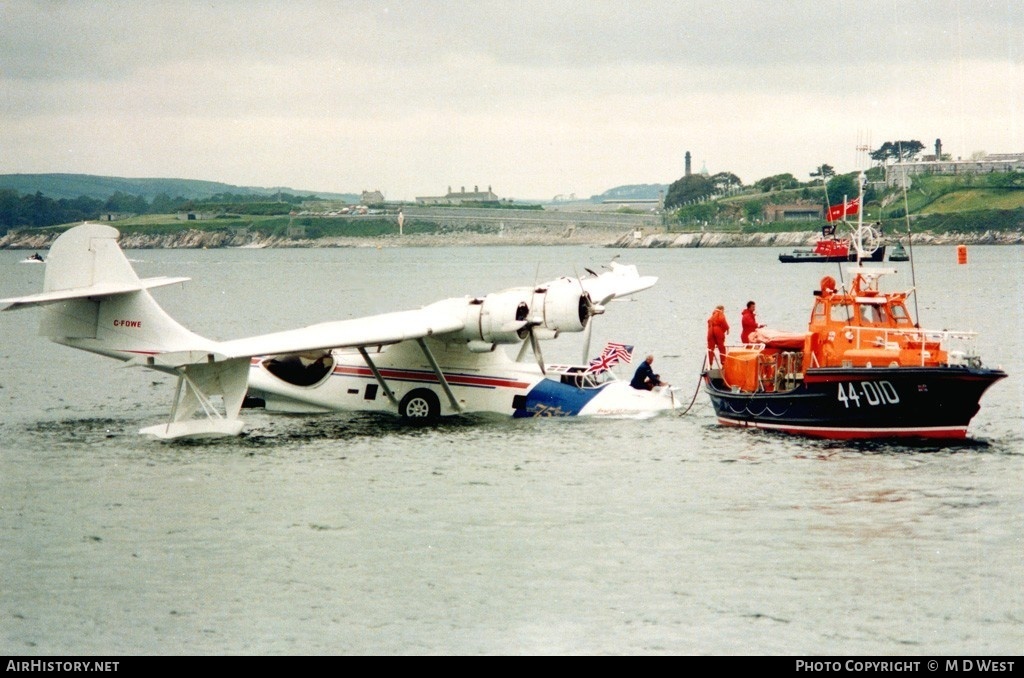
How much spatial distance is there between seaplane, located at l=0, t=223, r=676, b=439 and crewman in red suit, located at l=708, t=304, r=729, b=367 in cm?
187

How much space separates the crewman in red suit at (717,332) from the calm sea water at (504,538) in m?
1.79

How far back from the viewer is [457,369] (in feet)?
109

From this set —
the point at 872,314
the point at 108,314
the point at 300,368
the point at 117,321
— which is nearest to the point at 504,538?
the point at 872,314

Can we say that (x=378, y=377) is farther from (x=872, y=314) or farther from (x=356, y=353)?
(x=872, y=314)

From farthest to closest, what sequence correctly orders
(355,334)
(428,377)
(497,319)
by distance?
(428,377) < (497,319) < (355,334)

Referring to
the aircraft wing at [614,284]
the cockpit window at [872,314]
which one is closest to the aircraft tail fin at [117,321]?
the aircraft wing at [614,284]

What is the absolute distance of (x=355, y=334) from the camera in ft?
102

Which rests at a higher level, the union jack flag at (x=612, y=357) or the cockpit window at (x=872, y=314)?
the cockpit window at (x=872, y=314)

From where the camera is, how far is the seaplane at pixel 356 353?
101ft

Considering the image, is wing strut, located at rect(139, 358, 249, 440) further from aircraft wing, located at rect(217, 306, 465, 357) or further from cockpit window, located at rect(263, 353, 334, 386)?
cockpit window, located at rect(263, 353, 334, 386)

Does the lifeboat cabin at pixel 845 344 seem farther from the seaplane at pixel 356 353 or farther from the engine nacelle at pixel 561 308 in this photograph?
the engine nacelle at pixel 561 308

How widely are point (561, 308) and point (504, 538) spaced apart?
10593 mm

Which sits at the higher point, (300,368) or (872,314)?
(872,314)

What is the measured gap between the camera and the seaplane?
30.8m
